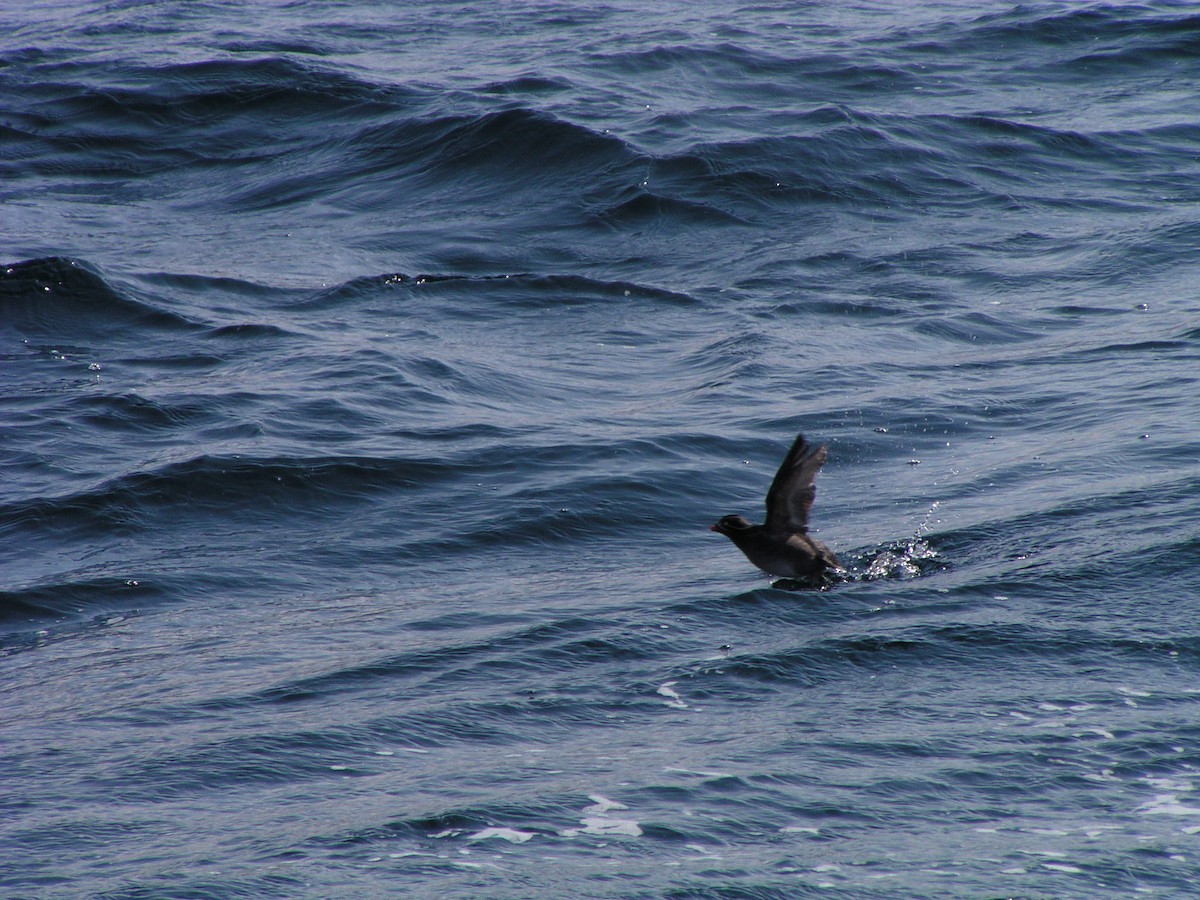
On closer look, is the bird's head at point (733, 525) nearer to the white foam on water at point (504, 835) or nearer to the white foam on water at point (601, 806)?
the white foam on water at point (601, 806)

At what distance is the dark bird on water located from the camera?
9188 mm

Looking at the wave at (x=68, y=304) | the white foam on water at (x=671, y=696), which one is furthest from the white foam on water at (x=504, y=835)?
the wave at (x=68, y=304)

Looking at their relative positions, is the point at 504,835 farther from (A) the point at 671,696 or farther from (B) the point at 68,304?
(B) the point at 68,304

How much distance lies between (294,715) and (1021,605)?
4.03m

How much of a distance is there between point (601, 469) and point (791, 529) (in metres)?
2.86

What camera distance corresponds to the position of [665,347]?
48.4 ft

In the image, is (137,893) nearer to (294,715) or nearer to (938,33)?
(294,715)

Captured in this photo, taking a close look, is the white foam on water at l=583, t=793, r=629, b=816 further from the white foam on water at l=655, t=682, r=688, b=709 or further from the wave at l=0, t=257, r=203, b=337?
the wave at l=0, t=257, r=203, b=337

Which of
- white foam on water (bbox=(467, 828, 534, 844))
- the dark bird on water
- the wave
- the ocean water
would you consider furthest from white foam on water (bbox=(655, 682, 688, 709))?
the wave

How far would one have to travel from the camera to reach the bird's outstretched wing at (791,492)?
30.3ft

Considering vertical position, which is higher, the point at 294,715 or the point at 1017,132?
the point at 1017,132

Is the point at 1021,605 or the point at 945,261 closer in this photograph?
the point at 1021,605

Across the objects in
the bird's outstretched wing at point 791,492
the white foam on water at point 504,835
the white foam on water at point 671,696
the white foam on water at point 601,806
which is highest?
the bird's outstretched wing at point 791,492

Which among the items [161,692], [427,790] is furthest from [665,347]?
[427,790]
